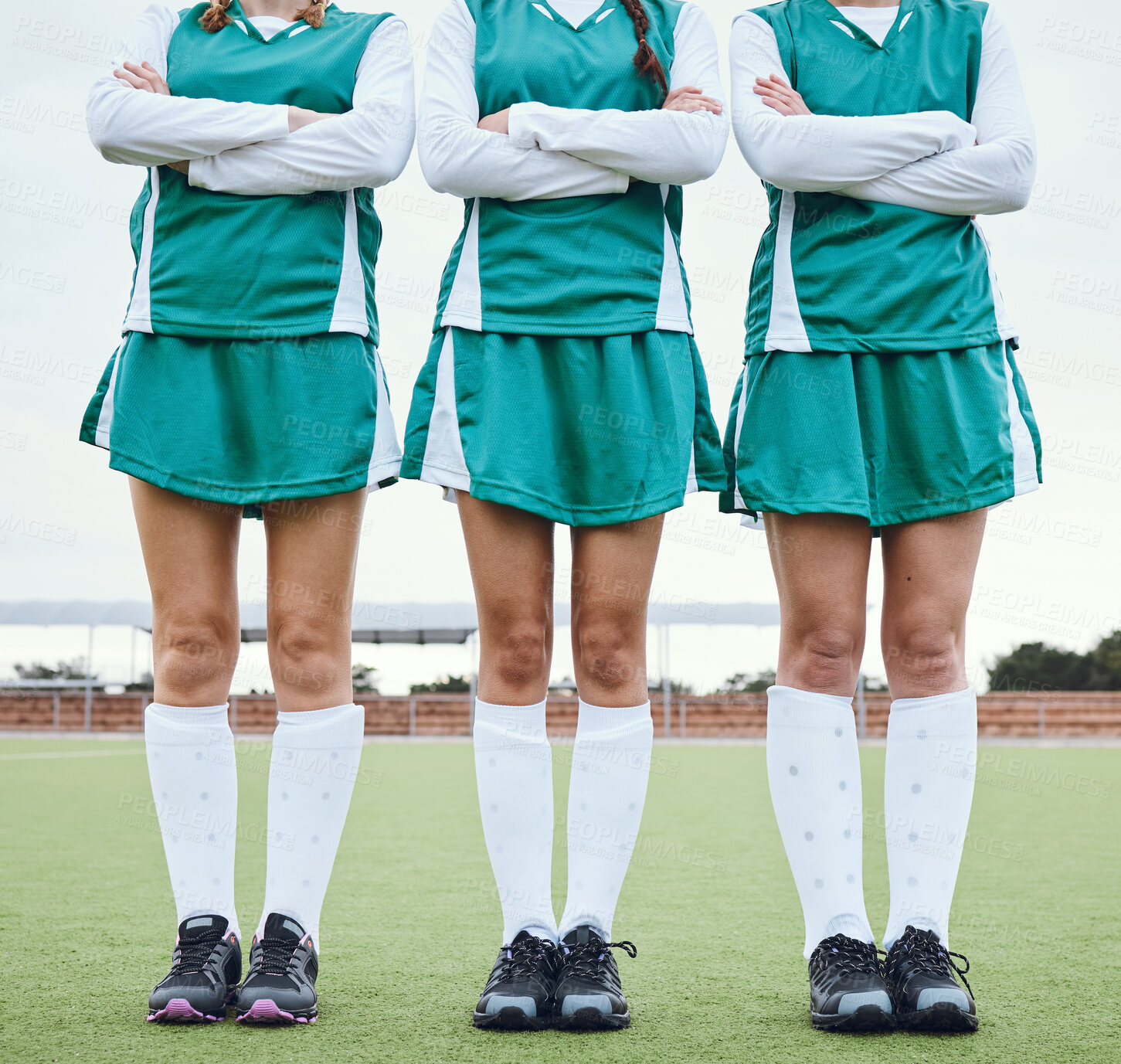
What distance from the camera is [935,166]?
2137 millimetres

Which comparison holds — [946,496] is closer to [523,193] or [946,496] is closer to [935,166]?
[935,166]

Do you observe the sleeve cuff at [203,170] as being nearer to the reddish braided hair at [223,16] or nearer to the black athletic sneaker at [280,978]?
the reddish braided hair at [223,16]

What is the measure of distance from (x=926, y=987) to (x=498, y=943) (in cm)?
115

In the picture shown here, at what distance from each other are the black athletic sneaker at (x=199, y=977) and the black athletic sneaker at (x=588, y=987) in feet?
1.93

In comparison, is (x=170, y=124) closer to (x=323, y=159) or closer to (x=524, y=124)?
(x=323, y=159)

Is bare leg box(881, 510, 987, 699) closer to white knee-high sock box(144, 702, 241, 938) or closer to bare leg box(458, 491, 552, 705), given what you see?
bare leg box(458, 491, 552, 705)

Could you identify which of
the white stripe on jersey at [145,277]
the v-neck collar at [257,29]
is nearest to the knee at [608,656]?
the white stripe on jersey at [145,277]

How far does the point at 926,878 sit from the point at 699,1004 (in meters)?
0.47

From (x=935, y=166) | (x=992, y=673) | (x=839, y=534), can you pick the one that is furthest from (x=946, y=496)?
(x=992, y=673)

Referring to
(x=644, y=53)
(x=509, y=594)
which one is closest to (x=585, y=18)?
(x=644, y=53)

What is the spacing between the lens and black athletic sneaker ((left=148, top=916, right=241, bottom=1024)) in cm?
196

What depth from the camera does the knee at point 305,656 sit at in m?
2.13

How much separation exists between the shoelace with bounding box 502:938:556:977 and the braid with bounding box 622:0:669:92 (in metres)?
1.61

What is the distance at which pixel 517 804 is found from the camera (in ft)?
6.91
